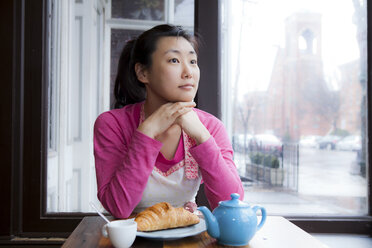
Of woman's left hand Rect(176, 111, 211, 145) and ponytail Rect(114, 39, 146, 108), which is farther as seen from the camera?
ponytail Rect(114, 39, 146, 108)

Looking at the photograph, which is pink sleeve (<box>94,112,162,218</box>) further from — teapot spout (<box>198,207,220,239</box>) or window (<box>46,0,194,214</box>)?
window (<box>46,0,194,214</box>)

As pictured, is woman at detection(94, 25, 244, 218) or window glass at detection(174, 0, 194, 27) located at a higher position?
window glass at detection(174, 0, 194, 27)

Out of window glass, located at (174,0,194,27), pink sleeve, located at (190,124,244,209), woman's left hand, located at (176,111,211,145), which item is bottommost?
pink sleeve, located at (190,124,244,209)

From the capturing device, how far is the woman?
1100 mm

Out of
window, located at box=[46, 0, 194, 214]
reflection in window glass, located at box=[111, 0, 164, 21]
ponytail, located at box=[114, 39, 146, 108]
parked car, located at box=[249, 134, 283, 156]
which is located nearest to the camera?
ponytail, located at box=[114, 39, 146, 108]

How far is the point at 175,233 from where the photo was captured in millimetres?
821

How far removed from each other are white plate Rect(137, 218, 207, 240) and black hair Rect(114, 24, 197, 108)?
2.18ft

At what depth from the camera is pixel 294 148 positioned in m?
2.77

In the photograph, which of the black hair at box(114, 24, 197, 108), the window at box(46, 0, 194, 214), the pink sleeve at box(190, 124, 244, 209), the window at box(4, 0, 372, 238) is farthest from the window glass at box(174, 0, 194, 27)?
the pink sleeve at box(190, 124, 244, 209)

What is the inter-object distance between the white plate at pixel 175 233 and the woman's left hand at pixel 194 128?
13.0 inches

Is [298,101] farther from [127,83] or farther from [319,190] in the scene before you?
[127,83]
